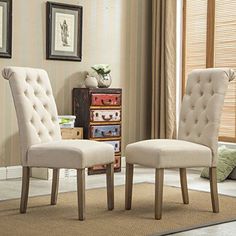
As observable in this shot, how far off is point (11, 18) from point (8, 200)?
195 cm

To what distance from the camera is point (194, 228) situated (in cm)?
337

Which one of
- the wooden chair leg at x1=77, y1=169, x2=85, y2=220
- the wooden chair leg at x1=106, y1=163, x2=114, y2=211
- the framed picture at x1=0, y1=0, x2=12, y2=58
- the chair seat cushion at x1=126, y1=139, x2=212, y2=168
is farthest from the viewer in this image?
the framed picture at x1=0, y1=0, x2=12, y2=58

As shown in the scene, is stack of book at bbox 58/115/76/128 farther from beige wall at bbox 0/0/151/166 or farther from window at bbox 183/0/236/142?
window at bbox 183/0/236/142

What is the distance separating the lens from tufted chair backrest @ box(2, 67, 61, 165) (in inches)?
148

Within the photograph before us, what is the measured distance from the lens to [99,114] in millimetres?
5691

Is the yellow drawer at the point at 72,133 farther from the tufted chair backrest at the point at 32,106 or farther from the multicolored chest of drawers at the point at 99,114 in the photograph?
the tufted chair backrest at the point at 32,106

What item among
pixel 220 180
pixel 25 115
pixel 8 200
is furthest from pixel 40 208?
pixel 220 180

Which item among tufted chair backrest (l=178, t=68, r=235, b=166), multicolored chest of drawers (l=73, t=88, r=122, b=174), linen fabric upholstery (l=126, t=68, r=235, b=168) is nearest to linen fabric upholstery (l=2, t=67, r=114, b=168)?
linen fabric upholstery (l=126, t=68, r=235, b=168)

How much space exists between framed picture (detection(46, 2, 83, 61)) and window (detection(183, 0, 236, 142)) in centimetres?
127

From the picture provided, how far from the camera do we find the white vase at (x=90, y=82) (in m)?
5.79

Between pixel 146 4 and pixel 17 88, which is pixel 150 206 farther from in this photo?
pixel 146 4

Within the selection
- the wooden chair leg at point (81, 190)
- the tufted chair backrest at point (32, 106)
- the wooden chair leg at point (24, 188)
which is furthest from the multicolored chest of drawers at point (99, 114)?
the wooden chair leg at point (81, 190)

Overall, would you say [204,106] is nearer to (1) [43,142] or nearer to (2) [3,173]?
(1) [43,142]

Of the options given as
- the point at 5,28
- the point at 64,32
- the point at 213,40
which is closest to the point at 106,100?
the point at 64,32
